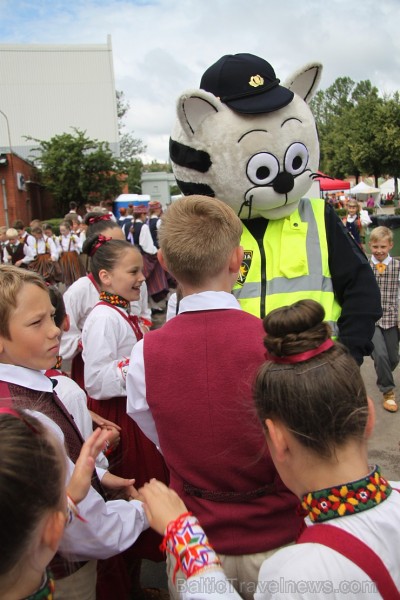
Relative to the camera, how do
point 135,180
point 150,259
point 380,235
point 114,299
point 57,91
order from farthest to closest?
point 57,91
point 135,180
point 150,259
point 380,235
point 114,299

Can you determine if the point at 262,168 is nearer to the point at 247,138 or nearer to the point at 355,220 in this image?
the point at 247,138

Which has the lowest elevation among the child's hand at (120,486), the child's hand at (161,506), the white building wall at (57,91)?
the child's hand at (120,486)

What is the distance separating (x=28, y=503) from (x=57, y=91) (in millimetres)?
39019

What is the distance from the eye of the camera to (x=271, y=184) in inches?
87.6

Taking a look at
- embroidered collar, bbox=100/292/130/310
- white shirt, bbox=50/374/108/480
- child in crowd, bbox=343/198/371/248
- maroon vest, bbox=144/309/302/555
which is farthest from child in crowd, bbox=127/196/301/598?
child in crowd, bbox=343/198/371/248

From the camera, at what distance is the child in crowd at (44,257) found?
27.3 feet

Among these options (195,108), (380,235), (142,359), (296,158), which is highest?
(195,108)

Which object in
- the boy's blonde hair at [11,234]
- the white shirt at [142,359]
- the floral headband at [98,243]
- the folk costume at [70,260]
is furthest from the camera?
the boy's blonde hair at [11,234]

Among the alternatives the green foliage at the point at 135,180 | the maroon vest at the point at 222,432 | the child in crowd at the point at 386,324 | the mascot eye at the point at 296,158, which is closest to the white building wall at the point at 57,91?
the green foliage at the point at 135,180

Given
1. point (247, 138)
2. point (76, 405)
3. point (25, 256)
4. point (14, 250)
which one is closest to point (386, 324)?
point (247, 138)

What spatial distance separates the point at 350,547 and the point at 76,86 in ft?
128

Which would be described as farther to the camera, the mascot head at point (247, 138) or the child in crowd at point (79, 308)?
the child in crowd at point (79, 308)

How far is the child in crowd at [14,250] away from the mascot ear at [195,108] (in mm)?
8367

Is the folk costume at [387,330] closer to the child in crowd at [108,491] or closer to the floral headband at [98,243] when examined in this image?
the floral headband at [98,243]
